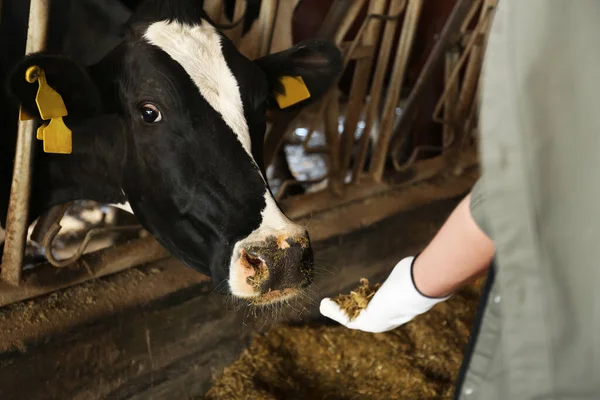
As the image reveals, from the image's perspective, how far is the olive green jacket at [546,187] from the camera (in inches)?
20.1

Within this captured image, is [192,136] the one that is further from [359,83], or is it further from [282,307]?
[359,83]

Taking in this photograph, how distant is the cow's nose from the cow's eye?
14.3 inches

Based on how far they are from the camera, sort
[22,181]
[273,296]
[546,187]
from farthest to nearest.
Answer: [22,181] < [273,296] < [546,187]

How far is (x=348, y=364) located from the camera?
1950 mm

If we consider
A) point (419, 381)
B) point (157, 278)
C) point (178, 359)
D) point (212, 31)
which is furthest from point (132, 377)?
point (212, 31)

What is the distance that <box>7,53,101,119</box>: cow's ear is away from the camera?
1122mm

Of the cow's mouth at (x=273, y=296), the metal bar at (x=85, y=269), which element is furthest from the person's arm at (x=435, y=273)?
the metal bar at (x=85, y=269)

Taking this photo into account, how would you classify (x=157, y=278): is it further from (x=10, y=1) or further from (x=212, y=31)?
(x=10, y=1)

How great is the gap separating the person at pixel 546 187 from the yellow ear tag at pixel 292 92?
103cm

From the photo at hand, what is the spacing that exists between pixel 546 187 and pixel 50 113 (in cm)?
105

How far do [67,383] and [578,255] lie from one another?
141cm

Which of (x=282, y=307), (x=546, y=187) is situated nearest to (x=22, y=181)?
(x=282, y=307)

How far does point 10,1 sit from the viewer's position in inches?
64.3

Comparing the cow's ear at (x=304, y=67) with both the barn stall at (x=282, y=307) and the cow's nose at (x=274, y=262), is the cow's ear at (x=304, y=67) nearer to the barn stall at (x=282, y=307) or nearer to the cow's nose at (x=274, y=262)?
the barn stall at (x=282, y=307)
